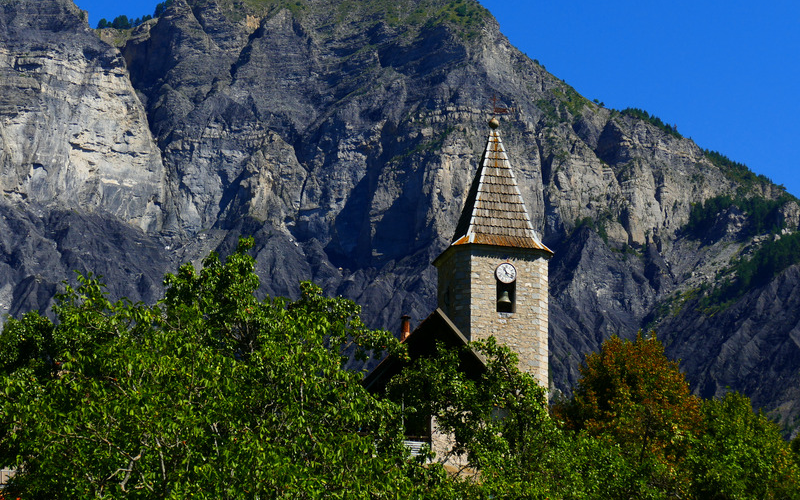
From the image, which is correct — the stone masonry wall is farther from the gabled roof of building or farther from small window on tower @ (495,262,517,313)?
the gabled roof of building

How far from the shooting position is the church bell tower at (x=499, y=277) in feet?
123

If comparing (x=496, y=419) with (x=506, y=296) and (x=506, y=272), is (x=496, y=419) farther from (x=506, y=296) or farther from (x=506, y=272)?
(x=506, y=272)

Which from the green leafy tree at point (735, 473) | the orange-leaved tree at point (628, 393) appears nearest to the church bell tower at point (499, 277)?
the green leafy tree at point (735, 473)

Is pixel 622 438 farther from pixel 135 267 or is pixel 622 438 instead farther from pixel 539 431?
pixel 135 267

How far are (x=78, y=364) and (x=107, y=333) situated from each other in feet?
13.4

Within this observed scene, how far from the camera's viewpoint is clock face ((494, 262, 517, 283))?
3825cm

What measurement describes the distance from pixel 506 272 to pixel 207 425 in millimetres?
18683

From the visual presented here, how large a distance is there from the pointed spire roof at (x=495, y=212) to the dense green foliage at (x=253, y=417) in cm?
876

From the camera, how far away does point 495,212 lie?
3978cm

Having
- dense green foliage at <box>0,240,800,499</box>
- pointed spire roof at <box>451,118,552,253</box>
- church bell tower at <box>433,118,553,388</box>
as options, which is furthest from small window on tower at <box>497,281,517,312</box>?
dense green foliage at <box>0,240,800,499</box>

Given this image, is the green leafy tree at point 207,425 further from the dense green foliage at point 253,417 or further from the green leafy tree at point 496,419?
the green leafy tree at point 496,419

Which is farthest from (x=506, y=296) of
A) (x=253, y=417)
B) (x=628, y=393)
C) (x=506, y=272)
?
(x=628, y=393)

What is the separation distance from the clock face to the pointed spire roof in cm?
72

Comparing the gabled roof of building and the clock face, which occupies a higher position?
the clock face
